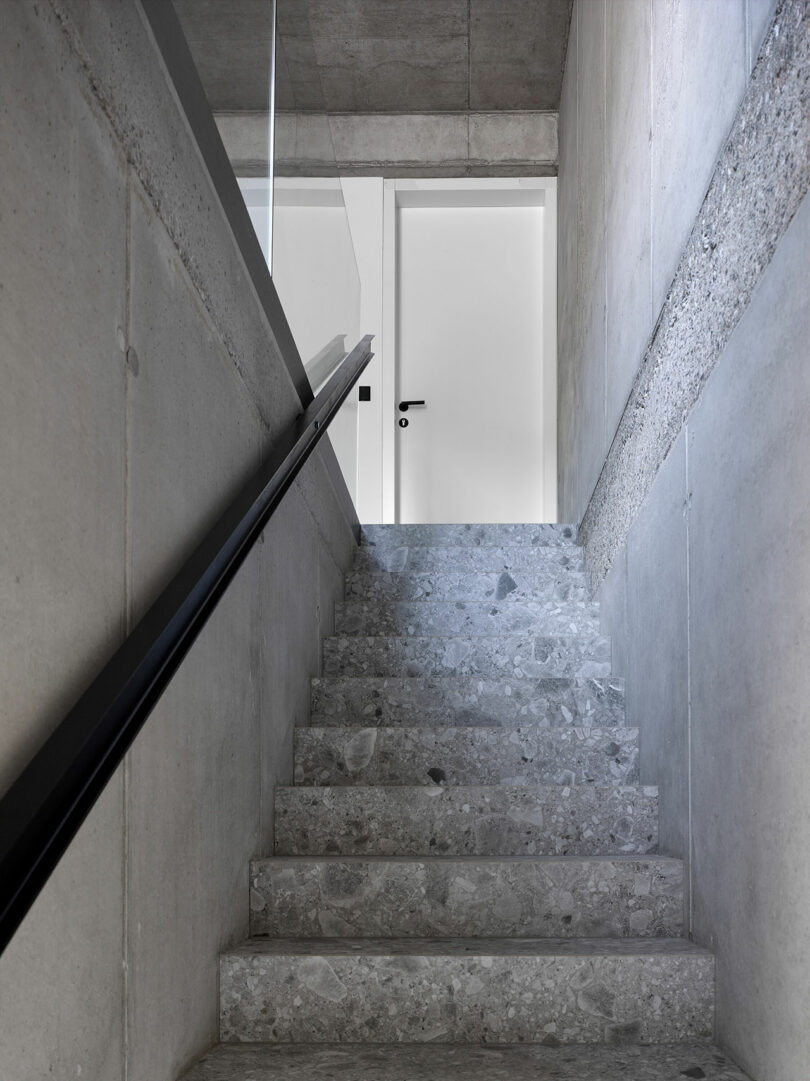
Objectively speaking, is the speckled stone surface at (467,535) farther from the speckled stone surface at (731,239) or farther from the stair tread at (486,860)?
the stair tread at (486,860)

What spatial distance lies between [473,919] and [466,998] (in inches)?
10.6

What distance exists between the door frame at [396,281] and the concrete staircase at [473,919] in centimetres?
351

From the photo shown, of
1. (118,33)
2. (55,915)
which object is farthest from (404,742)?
(118,33)

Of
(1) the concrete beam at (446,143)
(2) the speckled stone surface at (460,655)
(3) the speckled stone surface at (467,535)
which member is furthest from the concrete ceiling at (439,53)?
(2) the speckled stone surface at (460,655)

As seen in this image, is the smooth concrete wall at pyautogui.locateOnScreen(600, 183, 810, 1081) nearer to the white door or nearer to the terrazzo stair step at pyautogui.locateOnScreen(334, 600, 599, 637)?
the terrazzo stair step at pyautogui.locateOnScreen(334, 600, 599, 637)

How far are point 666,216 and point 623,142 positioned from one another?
0.91 m

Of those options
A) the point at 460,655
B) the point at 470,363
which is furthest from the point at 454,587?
the point at 470,363

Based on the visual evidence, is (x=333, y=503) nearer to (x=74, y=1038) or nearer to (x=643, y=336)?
(x=643, y=336)

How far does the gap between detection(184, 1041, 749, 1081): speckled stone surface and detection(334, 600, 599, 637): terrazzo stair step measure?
6.16ft

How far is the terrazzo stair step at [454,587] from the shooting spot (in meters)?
3.86

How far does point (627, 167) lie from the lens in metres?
3.30

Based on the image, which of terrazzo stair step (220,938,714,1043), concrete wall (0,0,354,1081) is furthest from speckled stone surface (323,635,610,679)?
Result: terrazzo stair step (220,938,714,1043)

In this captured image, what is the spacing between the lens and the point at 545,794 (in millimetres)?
2344

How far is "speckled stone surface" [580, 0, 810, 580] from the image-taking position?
1.59 m
